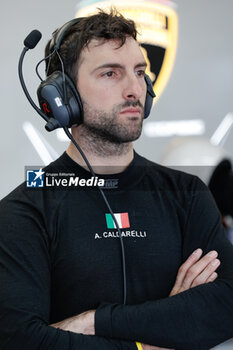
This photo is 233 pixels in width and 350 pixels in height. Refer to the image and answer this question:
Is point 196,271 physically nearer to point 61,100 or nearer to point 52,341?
point 52,341

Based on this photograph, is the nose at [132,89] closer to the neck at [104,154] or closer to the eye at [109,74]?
the eye at [109,74]

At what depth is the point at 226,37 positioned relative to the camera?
8.42 ft

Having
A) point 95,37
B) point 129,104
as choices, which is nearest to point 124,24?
point 95,37

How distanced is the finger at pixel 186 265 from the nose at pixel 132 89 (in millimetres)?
487

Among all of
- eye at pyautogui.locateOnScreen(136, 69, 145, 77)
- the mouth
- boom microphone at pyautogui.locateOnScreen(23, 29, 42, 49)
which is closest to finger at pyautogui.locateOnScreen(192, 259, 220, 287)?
the mouth

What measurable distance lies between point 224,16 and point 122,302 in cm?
198

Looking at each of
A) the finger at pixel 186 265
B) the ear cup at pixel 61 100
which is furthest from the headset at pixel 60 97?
the finger at pixel 186 265

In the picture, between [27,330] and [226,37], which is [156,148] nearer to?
[226,37]

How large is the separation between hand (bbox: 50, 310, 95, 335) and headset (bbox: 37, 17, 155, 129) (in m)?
0.53

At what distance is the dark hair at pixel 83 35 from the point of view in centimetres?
135

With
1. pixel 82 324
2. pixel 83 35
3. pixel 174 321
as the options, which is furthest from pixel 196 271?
pixel 83 35

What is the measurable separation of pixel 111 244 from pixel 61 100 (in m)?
0.44

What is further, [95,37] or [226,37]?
[226,37]

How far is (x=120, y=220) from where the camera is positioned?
1261 mm
